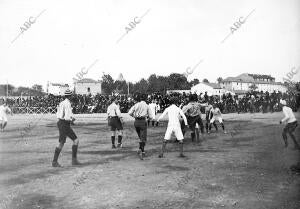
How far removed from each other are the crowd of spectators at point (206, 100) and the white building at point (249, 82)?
271ft

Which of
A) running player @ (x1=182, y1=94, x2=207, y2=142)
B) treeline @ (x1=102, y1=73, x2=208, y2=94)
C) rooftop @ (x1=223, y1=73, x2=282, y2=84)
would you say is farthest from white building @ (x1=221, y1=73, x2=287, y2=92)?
running player @ (x1=182, y1=94, x2=207, y2=142)

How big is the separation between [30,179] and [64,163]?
1.68m

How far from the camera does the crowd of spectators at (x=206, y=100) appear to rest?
2747cm

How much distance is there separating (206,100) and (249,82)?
96826 millimetres

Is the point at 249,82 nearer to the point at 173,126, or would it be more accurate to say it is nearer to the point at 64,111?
the point at 173,126

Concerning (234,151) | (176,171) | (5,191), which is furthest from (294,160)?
(5,191)

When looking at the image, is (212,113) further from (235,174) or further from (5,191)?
(5,191)

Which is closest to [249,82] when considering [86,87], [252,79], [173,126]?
[252,79]

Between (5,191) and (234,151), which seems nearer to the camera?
(5,191)

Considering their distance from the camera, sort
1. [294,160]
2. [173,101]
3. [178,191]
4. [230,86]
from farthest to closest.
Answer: [230,86]
[173,101]
[294,160]
[178,191]

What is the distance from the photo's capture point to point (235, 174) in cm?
741

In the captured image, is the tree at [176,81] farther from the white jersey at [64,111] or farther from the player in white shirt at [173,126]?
the white jersey at [64,111]

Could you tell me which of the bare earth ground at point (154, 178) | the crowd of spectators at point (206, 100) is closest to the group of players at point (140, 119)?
the bare earth ground at point (154, 178)

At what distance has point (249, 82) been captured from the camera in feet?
381
